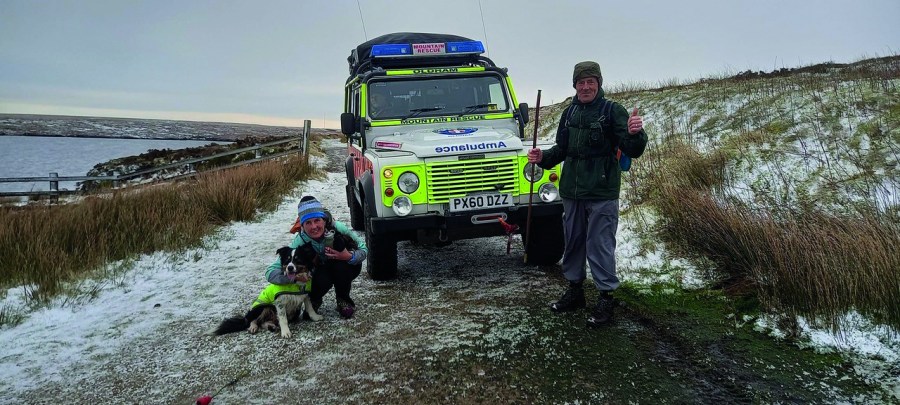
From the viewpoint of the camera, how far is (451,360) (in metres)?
3.48

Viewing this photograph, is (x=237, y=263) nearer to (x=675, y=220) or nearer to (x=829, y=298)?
(x=675, y=220)

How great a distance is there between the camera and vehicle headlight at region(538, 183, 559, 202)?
16.4 ft

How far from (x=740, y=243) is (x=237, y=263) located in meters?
5.45

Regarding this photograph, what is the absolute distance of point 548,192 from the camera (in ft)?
16.4

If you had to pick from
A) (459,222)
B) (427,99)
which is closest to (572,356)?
(459,222)

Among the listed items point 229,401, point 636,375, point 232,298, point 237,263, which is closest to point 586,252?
point 636,375

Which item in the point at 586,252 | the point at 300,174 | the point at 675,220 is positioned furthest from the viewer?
the point at 300,174

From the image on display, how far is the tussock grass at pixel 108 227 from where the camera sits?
223 inches

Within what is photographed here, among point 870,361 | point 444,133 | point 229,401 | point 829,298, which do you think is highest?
point 444,133

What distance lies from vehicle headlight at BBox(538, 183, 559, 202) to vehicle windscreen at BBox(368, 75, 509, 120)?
5.15 ft

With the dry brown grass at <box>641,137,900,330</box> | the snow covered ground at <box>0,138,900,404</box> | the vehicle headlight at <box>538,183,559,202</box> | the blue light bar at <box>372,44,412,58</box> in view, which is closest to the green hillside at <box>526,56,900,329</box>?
the dry brown grass at <box>641,137,900,330</box>

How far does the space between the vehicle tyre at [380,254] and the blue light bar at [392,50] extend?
2319 mm

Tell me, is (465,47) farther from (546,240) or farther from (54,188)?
(54,188)

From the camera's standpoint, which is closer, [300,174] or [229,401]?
[229,401]
